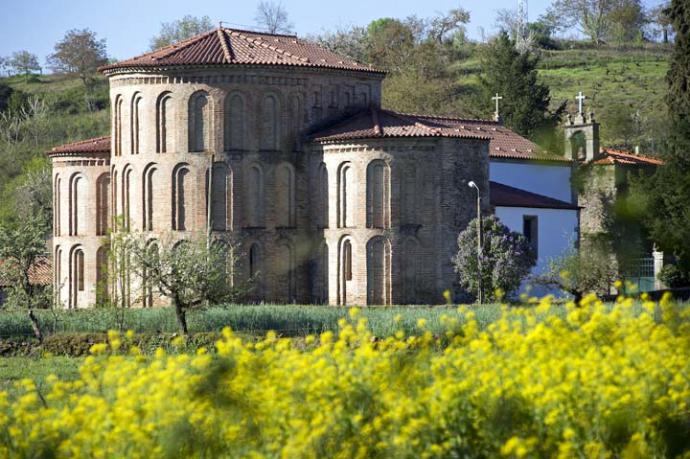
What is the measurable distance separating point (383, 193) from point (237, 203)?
535 centimetres

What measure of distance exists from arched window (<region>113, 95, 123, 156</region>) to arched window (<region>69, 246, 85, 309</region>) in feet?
14.5

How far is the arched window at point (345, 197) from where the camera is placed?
4819 centimetres

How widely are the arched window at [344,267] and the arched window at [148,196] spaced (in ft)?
22.8

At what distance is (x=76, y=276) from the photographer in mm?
51875

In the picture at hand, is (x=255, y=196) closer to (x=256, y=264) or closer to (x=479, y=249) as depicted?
(x=256, y=264)

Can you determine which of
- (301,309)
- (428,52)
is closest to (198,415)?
(301,309)

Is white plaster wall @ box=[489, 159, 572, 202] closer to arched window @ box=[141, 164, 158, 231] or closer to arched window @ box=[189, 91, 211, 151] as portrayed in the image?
arched window @ box=[189, 91, 211, 151]

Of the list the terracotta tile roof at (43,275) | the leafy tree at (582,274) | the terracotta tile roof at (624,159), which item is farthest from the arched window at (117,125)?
the terracotta tile roof at (624,159)

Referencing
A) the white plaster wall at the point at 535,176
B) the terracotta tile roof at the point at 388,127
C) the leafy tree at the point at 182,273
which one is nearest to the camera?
the leafy tree at the point at 182,273

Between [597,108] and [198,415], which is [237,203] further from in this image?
[597,108]

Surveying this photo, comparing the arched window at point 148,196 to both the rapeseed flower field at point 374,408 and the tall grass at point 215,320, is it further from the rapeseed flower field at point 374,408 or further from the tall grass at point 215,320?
the rapeseed flower field at point 374,408

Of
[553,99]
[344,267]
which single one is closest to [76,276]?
[344,267]

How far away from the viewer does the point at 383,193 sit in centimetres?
4750

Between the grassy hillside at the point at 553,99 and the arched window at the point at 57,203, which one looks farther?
the grassy hillside at the point at 553,99
